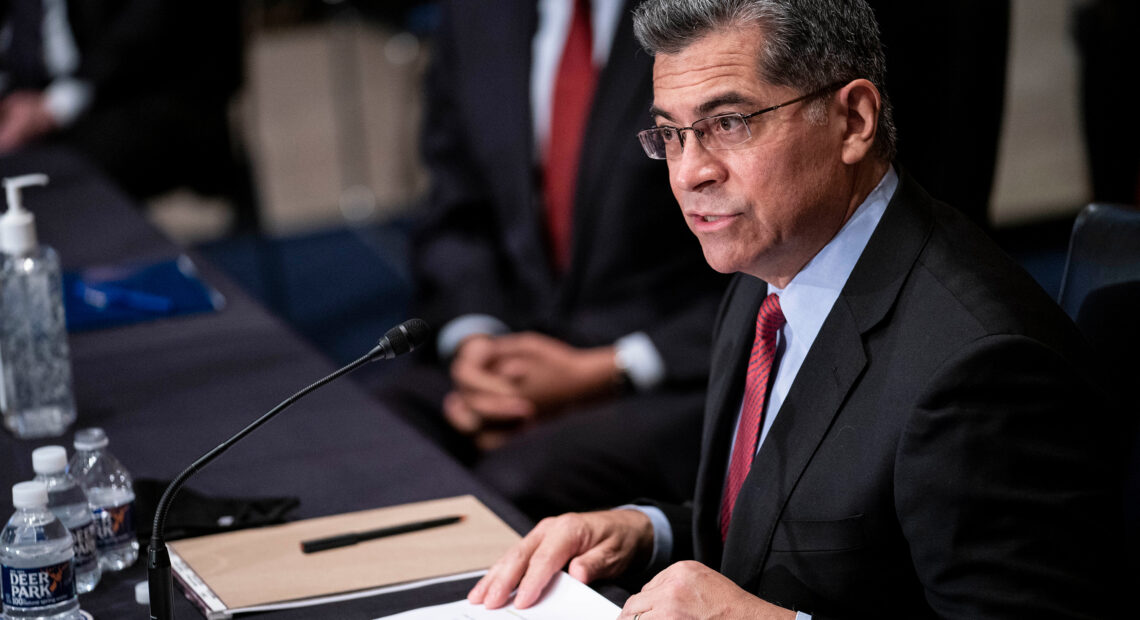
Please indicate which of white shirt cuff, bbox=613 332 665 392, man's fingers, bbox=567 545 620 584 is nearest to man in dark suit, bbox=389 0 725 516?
white shirt cuff, bbox=613 332 665 392

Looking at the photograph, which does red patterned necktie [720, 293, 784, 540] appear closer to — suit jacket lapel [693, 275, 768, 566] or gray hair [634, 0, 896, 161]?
suit jacket lapel [693, 275, 768, 566]

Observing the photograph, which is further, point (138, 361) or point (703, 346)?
point (703, 346)

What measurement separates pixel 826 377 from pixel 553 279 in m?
1.39

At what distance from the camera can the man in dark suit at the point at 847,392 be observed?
1.11 meters

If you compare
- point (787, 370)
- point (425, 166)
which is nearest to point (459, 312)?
point (425, 166)

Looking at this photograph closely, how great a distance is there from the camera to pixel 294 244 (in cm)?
533

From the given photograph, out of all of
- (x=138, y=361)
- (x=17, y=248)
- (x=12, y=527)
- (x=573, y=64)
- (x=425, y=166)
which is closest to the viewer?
(x=12, y=527)

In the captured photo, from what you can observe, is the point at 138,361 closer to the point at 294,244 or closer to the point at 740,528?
the point at 740,528

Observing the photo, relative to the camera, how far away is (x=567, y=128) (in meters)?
2.59

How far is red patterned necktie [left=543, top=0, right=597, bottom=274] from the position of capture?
2.53 m

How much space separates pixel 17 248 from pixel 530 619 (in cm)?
91

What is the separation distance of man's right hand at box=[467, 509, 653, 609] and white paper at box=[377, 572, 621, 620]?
0.03ft

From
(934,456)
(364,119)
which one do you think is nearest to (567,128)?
(934,456)

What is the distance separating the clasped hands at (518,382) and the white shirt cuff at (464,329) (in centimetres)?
8
